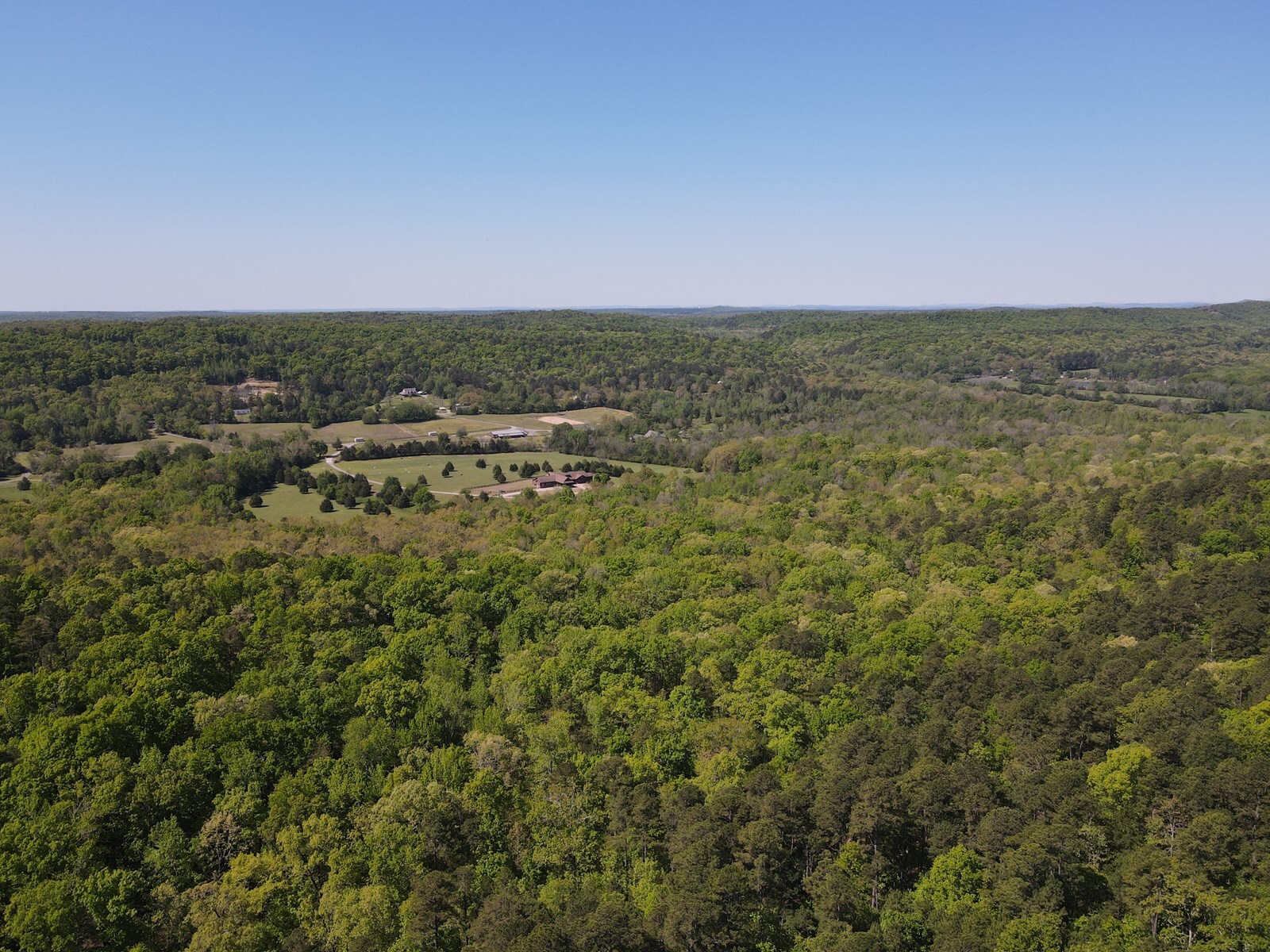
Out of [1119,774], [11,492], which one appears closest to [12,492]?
[11,492]

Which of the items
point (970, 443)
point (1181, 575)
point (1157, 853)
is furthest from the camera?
point (970, 443)

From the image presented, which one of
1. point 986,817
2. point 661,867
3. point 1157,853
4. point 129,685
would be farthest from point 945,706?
point 129,685

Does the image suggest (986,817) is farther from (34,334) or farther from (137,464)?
(34,334)

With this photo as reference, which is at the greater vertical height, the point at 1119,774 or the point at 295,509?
the point at 1119,774

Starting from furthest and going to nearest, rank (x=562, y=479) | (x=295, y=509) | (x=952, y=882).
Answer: (x=562, y=479) < (x=295, y=509) < (x=952, y=882)

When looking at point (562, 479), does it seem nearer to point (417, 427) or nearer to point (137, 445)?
point (417, 427)

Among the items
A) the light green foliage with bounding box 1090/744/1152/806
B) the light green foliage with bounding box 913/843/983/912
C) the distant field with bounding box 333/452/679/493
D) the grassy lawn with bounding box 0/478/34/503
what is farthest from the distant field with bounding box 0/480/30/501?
the light green foliage with bounding box 1090/744/1152/806

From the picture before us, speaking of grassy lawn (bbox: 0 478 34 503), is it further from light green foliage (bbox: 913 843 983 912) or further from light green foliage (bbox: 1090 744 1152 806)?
light green foliage (bbox: 1090 744 1152 806)
